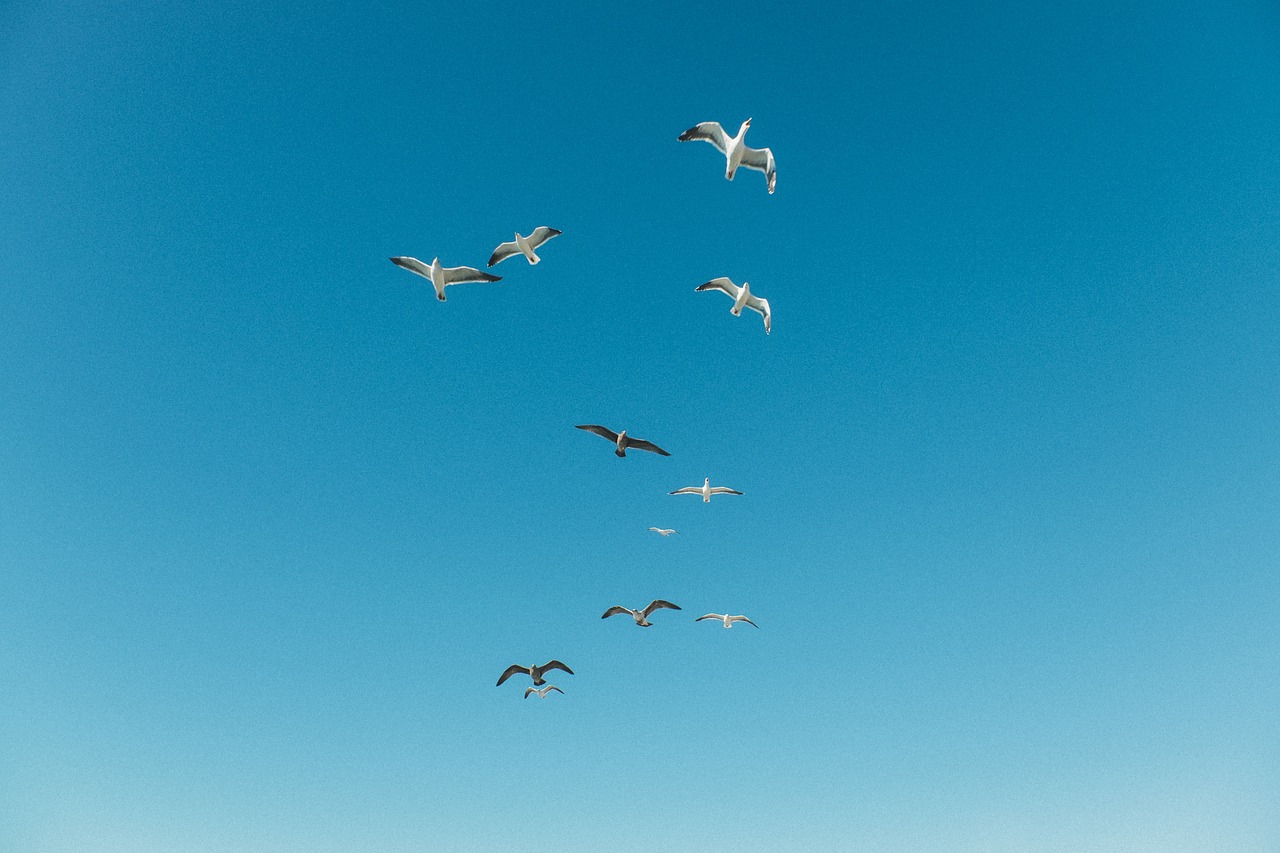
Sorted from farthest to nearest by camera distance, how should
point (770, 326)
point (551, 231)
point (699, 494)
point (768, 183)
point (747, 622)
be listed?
1. point (747, 622)
2. point (699, 494)
3. point (770, 326)
4. point (551, 231)
5. point (768, 183)

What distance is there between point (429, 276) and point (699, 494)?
16588 mm

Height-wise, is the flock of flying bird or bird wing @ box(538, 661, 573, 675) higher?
the flock of flying bird

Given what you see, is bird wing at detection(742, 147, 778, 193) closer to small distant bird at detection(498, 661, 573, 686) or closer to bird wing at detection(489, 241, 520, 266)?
bird wing at detection(489, 241, 520, 266)

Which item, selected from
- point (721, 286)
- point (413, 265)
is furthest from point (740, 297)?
point (413, 265)

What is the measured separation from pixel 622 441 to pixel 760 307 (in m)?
8.76

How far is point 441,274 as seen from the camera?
33.6 m

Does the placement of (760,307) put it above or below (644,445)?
above

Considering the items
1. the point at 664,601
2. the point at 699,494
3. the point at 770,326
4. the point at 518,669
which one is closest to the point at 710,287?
the point at 770,326

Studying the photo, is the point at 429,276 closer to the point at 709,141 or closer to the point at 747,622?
the point at 709,141

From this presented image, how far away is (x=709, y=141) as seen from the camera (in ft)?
102

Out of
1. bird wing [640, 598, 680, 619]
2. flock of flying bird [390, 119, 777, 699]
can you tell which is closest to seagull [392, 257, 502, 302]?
flock of flying bird [390, 119, 777, 699]

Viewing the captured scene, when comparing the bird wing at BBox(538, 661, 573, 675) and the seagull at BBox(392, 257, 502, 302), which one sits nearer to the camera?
the seagull at BBox(392, 257, 502, 302)

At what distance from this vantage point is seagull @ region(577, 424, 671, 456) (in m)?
34.1

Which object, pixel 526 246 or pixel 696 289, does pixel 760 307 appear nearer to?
pixel 696 289
